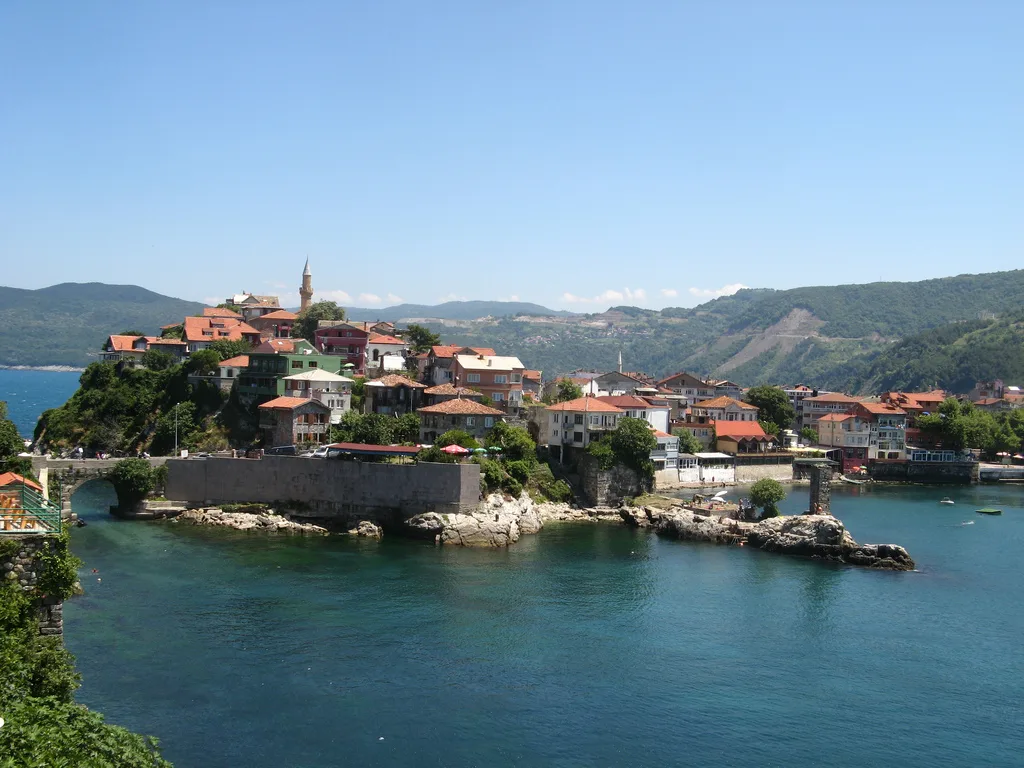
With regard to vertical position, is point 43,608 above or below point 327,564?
above

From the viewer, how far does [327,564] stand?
4294cm

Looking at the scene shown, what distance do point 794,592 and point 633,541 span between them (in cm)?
1153

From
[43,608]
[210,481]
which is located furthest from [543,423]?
[43,608]

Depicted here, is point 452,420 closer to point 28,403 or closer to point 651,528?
point 651,528

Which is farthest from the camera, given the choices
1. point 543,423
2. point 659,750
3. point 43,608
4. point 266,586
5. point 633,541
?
point 543,423

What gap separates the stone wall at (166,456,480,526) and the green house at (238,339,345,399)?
37.4 feet

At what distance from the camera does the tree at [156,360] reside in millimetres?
72625

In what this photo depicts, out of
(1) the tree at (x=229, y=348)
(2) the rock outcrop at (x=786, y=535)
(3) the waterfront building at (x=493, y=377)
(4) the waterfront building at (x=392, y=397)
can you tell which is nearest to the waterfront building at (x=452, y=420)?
(4) the waterfront building at (x=392, y=397)

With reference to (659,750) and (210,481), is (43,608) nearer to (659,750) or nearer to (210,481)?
(659,750)

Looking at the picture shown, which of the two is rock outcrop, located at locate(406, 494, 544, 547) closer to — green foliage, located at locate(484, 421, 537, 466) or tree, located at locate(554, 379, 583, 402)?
green foliage, located at locate(484, 421, 537, 466)

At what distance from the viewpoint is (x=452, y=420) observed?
5941 cm

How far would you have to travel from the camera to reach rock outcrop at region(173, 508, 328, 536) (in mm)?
50781

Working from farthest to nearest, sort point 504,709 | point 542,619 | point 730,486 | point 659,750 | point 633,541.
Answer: point 730,486
point 633,541
point 542,619
point 504,709
point 659,750

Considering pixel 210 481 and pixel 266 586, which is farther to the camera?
pixel 210 481
